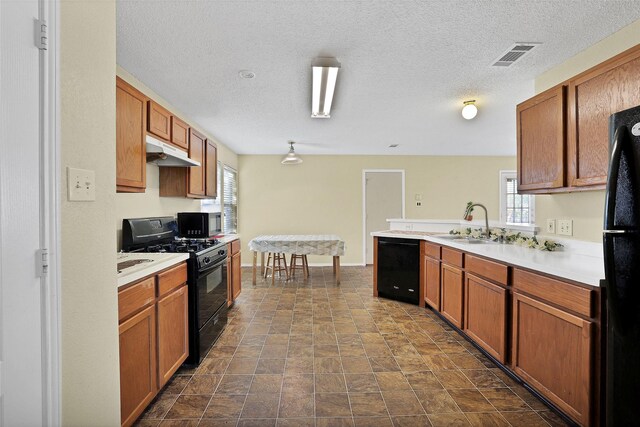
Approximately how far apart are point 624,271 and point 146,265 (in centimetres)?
223

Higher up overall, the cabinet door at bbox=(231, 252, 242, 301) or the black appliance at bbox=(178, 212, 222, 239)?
the black appliance at bbox=(178, 212, 222, 239)

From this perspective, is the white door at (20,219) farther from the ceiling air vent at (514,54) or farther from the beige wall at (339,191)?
the beige wall at (339,191)

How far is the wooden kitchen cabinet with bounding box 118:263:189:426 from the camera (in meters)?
1.54

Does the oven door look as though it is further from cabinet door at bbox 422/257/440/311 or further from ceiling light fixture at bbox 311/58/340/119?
cabinet door at bbox 422/257/440/311

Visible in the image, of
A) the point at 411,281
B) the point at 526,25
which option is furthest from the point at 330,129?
the point at 526,25

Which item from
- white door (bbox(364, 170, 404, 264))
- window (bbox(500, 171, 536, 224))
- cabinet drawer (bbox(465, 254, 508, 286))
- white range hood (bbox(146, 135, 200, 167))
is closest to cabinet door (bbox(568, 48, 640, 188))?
cabinet drawer (bbox(465, 254, 508, 286))

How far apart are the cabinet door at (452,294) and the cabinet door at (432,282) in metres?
0.11

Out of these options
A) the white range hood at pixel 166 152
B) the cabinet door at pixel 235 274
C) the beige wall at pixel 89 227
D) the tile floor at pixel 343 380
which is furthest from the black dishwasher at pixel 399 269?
the beige wall at pixel 89 227

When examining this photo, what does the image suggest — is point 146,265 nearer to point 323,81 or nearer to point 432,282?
point 323,81

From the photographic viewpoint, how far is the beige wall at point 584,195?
2074 mm

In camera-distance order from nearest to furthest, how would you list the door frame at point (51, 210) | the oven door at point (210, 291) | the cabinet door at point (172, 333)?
the door frame at point (51, 210), the cabinet door at point (172, 333), the oven door at point (210, 291)

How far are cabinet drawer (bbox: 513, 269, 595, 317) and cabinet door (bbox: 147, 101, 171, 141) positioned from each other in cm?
283

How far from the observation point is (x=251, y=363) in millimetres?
2402

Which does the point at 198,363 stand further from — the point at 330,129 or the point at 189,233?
the point at 330,129
